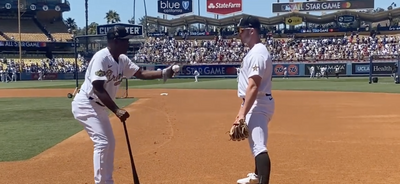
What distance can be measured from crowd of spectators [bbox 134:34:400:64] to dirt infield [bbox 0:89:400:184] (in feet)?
142

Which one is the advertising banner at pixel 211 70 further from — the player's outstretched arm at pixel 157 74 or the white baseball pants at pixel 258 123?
the white baseball pants at pixel 258 123

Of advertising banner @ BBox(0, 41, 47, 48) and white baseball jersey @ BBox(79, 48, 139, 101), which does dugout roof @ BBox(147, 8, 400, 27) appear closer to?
advertising banner @ BBox(0, 41, 47, 48)

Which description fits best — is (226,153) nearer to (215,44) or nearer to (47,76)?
(47,76)

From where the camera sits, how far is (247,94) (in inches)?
206

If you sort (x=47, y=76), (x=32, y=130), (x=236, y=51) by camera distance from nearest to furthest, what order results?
1. (x=32, y=130)
2. (x=47, y=76)
3. (x=236, y=51)

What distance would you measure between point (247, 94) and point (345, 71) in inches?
Result: 1981

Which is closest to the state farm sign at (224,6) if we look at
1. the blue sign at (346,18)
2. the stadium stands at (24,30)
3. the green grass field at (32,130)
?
the blue sign at (346,18)

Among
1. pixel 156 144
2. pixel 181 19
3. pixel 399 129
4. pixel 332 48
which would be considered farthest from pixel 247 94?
pixel 181 19

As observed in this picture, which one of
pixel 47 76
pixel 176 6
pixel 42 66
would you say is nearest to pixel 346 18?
pixel 176 6

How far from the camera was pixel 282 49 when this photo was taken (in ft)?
209

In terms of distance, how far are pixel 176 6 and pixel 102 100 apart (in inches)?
2779

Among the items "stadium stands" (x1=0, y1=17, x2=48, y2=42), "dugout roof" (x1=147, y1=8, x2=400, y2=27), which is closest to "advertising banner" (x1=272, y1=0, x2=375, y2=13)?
"dugout roof" (x1=147, y1=8, x2=400, y2=27)

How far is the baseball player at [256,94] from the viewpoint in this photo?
207 inches

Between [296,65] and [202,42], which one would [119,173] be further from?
[202,42]
